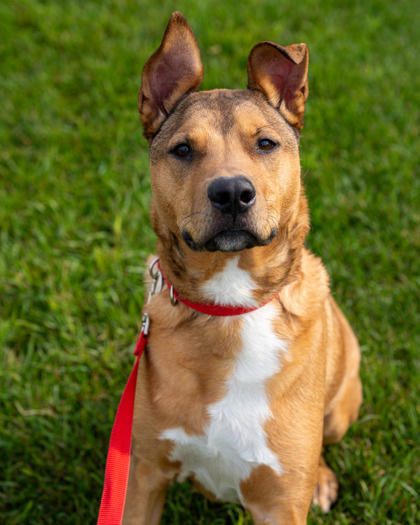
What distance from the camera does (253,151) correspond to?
8.75 ft

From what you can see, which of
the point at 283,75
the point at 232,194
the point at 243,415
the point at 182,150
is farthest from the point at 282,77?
the point at 243,415

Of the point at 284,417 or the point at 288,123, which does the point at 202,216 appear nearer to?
the point at 288,123

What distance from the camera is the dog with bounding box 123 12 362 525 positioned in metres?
2.69

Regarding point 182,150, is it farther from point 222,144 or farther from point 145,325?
point 145,325

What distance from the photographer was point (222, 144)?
2.63 m

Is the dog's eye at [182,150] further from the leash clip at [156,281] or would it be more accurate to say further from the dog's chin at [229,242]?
the leash clip at [156,281]

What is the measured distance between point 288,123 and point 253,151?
0.41 m

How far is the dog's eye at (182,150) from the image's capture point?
269cm

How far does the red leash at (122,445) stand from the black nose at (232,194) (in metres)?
0.58

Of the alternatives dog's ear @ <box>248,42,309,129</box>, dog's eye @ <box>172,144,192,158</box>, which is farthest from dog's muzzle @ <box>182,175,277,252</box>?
dog's ear @ <box>248,42,309,129</box>

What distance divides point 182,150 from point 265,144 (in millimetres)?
401

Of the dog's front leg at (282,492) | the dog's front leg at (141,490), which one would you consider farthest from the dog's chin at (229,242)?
the dog's front leg at (141,490)

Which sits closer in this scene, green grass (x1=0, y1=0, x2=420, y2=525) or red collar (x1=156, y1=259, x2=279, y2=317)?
red collar (x1=156, y1=259, x2=279, y2=317)

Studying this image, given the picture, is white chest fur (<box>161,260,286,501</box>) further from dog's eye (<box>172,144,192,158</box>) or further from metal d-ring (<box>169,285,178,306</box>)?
dog's eye (<box>172,144,192,158</box>)
